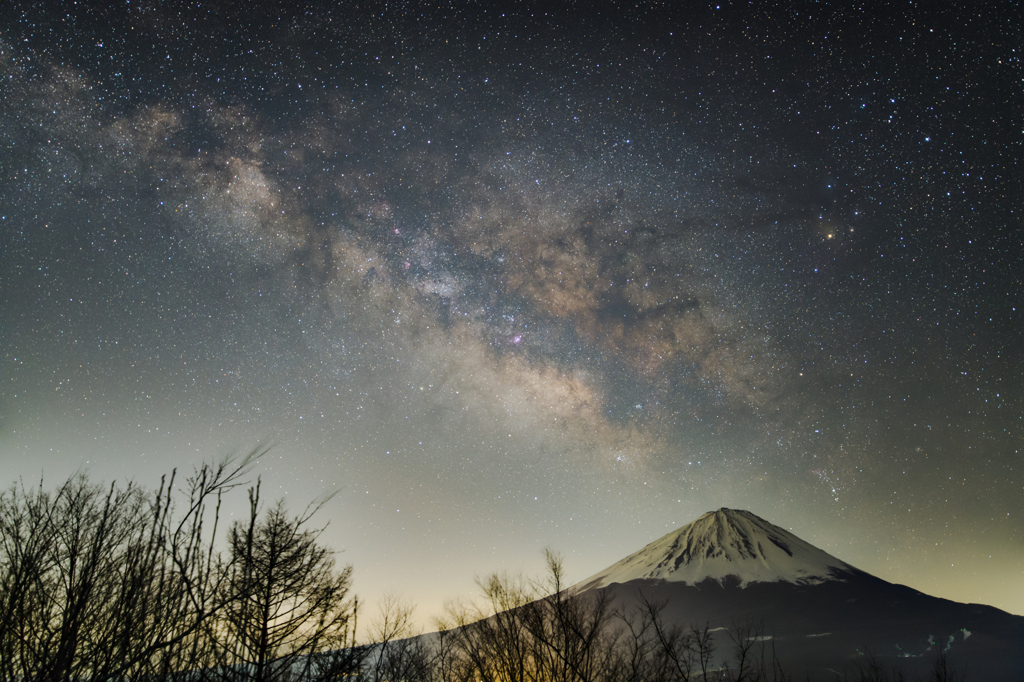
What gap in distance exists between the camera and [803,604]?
106 m

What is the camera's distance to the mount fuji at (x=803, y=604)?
89688 millimetres

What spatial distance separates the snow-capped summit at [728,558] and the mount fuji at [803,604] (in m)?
0.25

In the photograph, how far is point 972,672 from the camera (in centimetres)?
8494

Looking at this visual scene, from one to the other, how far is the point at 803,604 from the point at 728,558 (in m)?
18.8

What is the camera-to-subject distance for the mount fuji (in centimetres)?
8969

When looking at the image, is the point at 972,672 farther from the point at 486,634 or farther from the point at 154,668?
the point at 154,668

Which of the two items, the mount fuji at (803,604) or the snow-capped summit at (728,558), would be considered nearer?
the mount fuji at (803,604)

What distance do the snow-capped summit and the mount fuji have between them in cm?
25

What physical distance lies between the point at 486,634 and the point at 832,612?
109 meters

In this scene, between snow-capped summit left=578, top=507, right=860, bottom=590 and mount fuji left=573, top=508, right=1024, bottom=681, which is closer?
mount fuji left=573, top=508, right=1024, bottom=681

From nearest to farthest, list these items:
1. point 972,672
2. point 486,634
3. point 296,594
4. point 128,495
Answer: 1. point 128,495
2. point 296,594
3. point 486,634
4. point 972,672

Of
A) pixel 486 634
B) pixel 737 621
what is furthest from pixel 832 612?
pixel 486 634

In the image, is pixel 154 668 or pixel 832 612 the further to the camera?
pixel 832 612

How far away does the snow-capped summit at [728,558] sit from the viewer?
116 m
